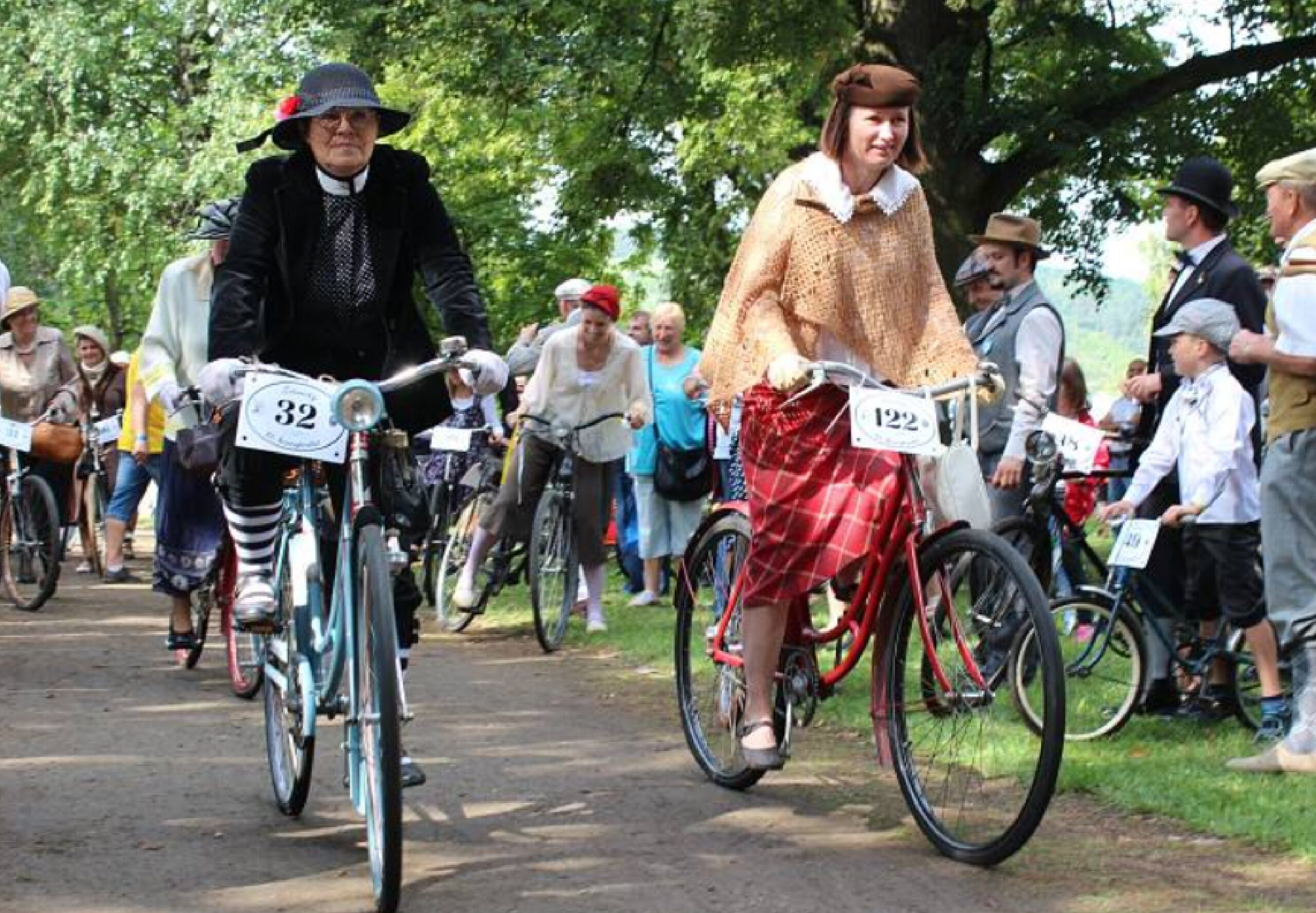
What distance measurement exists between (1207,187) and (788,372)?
3026mm

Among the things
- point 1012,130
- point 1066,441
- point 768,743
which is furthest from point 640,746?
point 1012,130

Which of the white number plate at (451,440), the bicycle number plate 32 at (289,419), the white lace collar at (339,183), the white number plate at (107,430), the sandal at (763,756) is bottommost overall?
the sandal at (763,756)

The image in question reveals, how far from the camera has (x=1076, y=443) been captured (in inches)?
357

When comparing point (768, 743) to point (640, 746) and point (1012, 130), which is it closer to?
point (640, 746)

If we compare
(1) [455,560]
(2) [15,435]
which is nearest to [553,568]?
(1) [455,560]

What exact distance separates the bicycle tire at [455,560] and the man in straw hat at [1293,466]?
6.41 m

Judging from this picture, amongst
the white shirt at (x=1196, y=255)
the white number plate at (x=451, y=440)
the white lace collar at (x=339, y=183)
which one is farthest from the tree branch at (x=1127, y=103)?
the white lace collar at (x=339, y=183)

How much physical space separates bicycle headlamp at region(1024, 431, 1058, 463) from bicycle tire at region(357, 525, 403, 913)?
4.10 m

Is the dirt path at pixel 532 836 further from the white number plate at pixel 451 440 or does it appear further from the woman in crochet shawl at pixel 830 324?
the white number plate at pixel 451 440

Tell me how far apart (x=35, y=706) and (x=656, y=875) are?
4350 millimetres

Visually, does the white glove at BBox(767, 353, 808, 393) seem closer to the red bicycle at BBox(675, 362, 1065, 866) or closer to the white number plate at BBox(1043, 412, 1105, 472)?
the red bicycle at BBox(675, 362, 1065, 866)

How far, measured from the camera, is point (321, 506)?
646 cm

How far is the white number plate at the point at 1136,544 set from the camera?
834 centimetres

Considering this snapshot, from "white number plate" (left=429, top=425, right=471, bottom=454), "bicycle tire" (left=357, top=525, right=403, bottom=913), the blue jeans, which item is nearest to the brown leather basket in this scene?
the blue jeans
